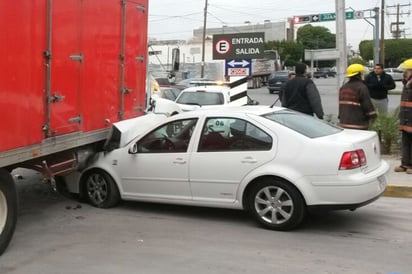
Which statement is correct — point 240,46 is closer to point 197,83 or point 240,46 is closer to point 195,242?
point 197,83

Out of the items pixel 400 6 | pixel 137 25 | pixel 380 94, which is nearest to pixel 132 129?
pixel 137 25

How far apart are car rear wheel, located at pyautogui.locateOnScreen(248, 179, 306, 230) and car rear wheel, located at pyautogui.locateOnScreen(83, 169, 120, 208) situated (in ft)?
6.45

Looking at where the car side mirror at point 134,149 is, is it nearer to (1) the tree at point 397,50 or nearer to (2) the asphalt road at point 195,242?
(2) the asphalt road at point 195,242

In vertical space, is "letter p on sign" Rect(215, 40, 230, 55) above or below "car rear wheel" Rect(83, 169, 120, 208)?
above

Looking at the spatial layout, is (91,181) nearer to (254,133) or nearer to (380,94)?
(254,133)

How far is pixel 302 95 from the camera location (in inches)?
403

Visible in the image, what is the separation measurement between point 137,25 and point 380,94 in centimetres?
592

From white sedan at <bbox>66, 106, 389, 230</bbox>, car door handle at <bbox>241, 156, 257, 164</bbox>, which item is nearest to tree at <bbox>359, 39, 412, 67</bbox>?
white sedan at <bbox>66, 106, 389, 230</bbox>

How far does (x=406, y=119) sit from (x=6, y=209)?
20.6 ft

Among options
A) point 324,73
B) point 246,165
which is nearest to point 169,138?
point 246,165

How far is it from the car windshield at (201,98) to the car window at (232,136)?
26.4 feet

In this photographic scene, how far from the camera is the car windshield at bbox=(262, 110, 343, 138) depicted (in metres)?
6.55

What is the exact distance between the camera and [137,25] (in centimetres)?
859

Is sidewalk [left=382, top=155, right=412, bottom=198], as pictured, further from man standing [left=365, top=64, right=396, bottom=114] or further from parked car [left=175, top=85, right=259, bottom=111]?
parked car [left=175, top=85, right=259, bottom=111]
